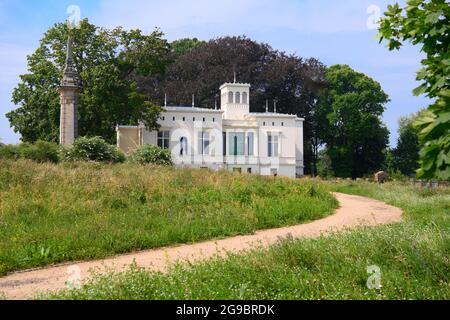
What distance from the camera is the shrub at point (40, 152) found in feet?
86.7

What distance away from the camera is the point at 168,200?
1475 centimetres

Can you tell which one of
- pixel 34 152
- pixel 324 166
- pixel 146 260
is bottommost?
pixel 146 260

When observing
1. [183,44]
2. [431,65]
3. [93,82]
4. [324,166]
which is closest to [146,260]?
[431,65]

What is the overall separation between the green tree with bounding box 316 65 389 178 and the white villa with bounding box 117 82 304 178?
28.6ft

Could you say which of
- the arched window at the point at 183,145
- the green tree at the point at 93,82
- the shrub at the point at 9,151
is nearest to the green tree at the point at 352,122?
the arched window at the point at 183,145

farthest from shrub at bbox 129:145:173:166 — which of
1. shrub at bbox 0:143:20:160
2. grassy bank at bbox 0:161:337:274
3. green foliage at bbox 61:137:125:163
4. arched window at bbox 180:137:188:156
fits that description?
arched window at bbox 180:137:188:156

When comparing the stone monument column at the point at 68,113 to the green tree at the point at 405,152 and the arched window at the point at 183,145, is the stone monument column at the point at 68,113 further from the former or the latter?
the green tree at the point at 405,152

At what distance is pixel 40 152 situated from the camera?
26828 mm

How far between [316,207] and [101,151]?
579 inches

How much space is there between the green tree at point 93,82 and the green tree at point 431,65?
108ft

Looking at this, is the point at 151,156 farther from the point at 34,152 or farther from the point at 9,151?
the point at 9,151

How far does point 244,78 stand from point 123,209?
45120mm
